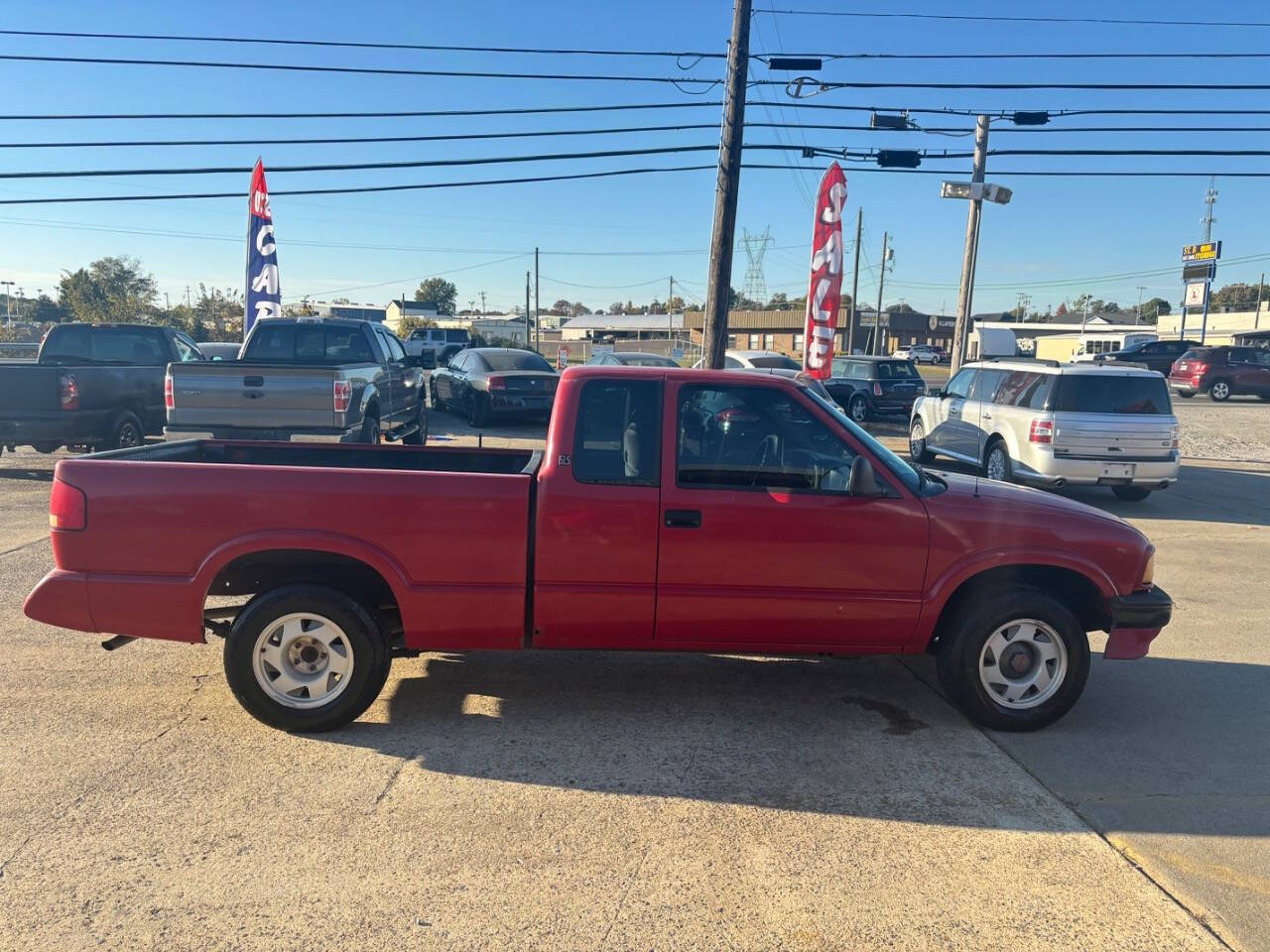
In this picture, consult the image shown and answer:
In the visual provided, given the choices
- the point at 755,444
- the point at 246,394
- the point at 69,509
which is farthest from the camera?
the point at 246,394

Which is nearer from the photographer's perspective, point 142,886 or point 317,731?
point 142,886

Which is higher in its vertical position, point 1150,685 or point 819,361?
point 819,361

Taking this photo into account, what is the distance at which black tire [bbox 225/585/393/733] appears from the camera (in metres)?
4.27

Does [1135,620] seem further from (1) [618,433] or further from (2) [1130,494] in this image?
(2) [1130,494]

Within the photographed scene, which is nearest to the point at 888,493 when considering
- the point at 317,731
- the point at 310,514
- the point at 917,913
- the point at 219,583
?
the point at 917,913

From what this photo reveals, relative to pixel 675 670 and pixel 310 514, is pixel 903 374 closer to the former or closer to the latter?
pixel 675 670

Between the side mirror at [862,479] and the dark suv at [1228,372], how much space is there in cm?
3165

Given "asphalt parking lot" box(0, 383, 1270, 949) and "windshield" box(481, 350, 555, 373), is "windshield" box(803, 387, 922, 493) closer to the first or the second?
"asphalt parking lot" box(0, 383, 1270, 949)

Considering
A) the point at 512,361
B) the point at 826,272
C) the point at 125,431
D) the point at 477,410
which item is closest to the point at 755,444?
the point at 125,431

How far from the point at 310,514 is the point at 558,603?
127cm

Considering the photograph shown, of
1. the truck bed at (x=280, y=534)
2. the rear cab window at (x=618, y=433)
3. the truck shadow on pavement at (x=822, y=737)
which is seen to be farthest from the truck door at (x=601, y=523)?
the truck shadow on pavement at (x=822, y=737)

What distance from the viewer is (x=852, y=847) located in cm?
351

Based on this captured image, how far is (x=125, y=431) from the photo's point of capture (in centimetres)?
1192

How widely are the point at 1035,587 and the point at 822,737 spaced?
140cm
